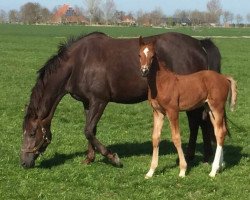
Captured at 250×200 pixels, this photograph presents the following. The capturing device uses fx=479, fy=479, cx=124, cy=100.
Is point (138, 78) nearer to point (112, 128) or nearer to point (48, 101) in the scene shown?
point (48, 101)

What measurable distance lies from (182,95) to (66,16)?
16736 cm

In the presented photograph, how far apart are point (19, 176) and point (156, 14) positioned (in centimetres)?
16254

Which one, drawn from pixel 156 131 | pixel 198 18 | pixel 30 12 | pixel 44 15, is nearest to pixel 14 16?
pixel 44 15

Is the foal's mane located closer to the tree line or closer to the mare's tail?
the mare's tail

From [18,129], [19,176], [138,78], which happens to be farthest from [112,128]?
[19,176]

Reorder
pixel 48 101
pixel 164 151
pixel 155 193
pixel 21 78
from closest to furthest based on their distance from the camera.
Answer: pixel 155 193
pixel 48 101
pixel 164 151
pixel 21 78

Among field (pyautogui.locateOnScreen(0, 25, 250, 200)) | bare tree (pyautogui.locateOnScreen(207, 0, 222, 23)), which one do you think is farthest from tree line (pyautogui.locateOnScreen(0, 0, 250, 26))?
field (pyautogui.locateOnScreen(0, 25, 250, 200))

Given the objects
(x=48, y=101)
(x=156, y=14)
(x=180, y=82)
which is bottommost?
(x=156, y=14)

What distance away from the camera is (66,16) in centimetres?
17062

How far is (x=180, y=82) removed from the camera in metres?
7.38

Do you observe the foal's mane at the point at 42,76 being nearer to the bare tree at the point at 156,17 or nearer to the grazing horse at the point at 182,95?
the grazing horse at the point at 182,95

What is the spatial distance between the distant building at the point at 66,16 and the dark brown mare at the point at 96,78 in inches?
5650

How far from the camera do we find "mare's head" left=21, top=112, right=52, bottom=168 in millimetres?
8078

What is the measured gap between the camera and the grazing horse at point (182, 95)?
287 inches
